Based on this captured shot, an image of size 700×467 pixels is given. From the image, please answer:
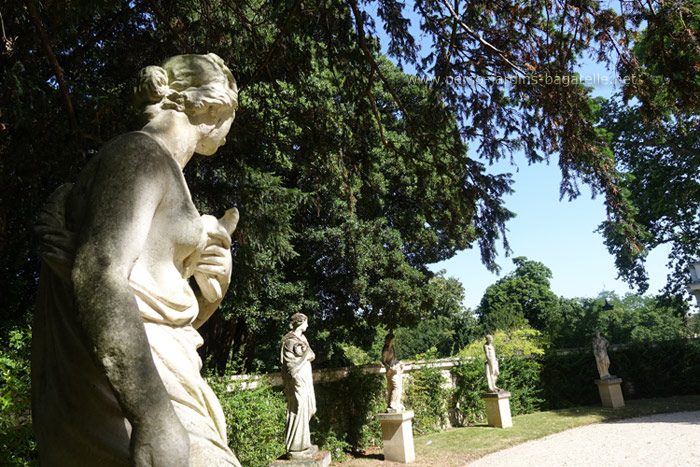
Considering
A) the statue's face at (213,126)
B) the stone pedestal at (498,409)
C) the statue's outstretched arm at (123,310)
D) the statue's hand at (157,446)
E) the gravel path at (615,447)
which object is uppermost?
the statue's face at (213,126)

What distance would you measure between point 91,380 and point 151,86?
853mm

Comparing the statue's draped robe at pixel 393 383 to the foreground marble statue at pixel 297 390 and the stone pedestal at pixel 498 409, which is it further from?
the stone pedestal at pixel 498 409

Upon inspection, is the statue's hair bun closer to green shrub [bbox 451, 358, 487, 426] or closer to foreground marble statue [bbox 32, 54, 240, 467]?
foreground marble statue [bbox 32, 54, 240, 467]

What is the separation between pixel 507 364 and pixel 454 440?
5.36m

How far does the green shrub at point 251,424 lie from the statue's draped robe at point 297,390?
16.7 inches

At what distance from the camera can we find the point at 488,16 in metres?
4.55

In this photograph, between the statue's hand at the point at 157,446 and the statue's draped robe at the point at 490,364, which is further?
the statue's draped robe at the point at 490,364

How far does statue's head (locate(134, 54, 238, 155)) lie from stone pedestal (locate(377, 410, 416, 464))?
32.1 ft

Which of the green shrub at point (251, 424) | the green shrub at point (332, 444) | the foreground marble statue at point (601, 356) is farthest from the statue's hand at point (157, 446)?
the foreground marble statue at point (601, 356)

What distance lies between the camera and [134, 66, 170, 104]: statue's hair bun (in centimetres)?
138

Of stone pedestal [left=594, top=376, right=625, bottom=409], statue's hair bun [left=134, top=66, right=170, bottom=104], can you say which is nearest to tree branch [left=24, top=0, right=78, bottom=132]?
statue's hair bun [left=134, top=66, right=170, bottom=104]

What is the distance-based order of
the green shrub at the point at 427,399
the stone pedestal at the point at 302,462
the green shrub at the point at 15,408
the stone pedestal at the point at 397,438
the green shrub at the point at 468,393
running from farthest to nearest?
the green shrub at the point at 468,393, the green shrub at the point at 427,399, the stone pedestal at the point at 397,438, the stone pedestal at the point at 302,462, the green shrub at the point at 15,408

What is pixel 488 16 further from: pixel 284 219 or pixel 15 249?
pixel 15 249

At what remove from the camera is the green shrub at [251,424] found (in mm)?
7730
